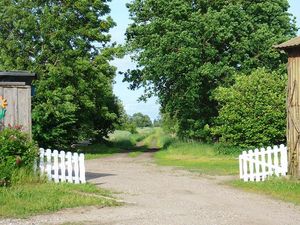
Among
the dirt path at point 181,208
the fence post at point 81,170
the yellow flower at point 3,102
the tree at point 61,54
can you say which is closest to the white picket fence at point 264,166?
the dirt path at point 181,208

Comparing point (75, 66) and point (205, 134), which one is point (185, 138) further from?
point (75, 66)

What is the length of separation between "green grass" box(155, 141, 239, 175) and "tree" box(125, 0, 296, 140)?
353 centimetres

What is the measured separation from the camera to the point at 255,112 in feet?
103

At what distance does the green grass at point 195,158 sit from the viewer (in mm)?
24484

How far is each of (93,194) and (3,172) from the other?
2468mm

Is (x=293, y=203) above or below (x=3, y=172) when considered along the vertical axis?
below

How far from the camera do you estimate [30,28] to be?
3544cm

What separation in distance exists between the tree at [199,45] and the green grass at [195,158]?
11.6ft

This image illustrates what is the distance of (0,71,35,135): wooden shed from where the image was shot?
15.2 metres

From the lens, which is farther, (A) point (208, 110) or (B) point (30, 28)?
(A) point (208, 110)

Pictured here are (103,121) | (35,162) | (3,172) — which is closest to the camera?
(3,172)

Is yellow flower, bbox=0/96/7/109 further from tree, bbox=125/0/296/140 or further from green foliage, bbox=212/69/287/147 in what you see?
tree, bbox=125/0/296/140

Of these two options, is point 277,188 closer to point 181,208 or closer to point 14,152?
Result: point 181,208

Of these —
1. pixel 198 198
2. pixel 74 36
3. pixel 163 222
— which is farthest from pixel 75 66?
pixel 163 222
